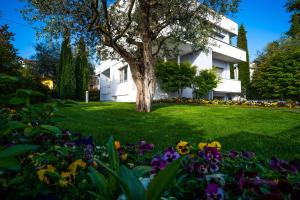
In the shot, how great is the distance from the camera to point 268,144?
557 centimetres

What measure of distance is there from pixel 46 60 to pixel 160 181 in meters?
37.8

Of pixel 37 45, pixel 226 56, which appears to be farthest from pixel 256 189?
pixel 37 45

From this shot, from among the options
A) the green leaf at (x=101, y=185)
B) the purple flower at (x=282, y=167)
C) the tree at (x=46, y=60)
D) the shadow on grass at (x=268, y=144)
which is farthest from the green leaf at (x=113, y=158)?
the tree at (x=46, y=60)

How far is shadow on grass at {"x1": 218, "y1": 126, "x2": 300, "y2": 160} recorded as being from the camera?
4.75 meters

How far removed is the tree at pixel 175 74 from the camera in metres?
20.3

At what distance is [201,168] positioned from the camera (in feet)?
5.99

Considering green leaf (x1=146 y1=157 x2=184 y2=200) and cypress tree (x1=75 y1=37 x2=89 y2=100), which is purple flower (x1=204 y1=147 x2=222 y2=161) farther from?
cypress tree (x1=75 y1=37 x2=89 y2=100)

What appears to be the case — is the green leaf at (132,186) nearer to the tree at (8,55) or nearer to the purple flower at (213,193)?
the purple flower at (213,193)

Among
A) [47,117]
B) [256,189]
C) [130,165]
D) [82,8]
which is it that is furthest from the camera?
[82,8]

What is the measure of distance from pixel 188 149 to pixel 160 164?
1.68 feet

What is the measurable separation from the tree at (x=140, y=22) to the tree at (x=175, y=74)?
5.86 m

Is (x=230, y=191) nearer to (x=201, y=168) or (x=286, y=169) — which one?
(x=201, y=168)

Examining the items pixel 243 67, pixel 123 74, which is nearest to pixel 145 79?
pixel 123 74

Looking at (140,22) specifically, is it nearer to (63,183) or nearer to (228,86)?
(63,183)
